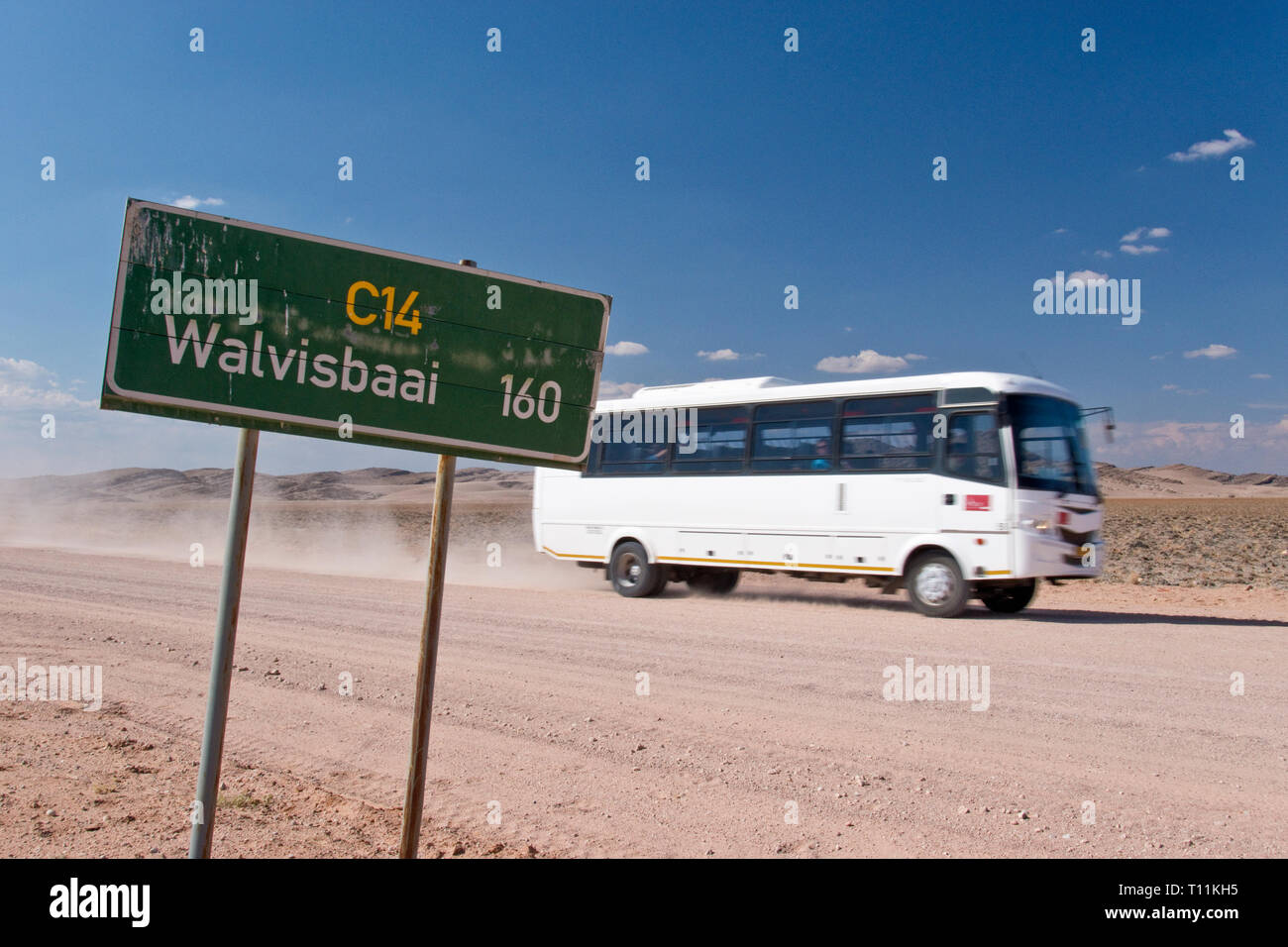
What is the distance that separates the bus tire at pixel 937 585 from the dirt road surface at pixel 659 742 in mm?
1463

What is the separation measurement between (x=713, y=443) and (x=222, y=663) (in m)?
13.4

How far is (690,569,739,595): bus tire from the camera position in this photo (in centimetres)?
1736

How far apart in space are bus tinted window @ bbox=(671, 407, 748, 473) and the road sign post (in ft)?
41.1

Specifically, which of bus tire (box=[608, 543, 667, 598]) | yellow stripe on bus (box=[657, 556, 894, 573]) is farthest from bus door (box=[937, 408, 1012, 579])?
bus tire (box=[608, 543, 667, 598])

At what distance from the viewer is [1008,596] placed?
14.2 meters

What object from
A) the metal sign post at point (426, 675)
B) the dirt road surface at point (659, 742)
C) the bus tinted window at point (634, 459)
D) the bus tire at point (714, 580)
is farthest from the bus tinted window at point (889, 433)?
the metal sign post at point (426, 675)

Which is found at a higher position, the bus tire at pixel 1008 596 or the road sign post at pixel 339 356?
the road sign post at pixel 339 356

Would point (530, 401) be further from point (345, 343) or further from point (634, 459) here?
point (634, 459)

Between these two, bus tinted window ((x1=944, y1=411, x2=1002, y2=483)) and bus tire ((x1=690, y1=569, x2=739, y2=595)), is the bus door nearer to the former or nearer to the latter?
bus tinted window ((x1=944, y1=411, x2=1002, y2=483))

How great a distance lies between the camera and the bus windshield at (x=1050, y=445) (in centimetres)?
1284

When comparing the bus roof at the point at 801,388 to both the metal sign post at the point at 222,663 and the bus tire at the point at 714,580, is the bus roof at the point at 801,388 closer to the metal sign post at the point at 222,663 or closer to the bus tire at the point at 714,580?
the bus tire at the point at 714,580

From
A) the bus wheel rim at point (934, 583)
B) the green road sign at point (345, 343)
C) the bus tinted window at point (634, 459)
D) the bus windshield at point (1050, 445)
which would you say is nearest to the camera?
the green road sign at point (345, 343)
